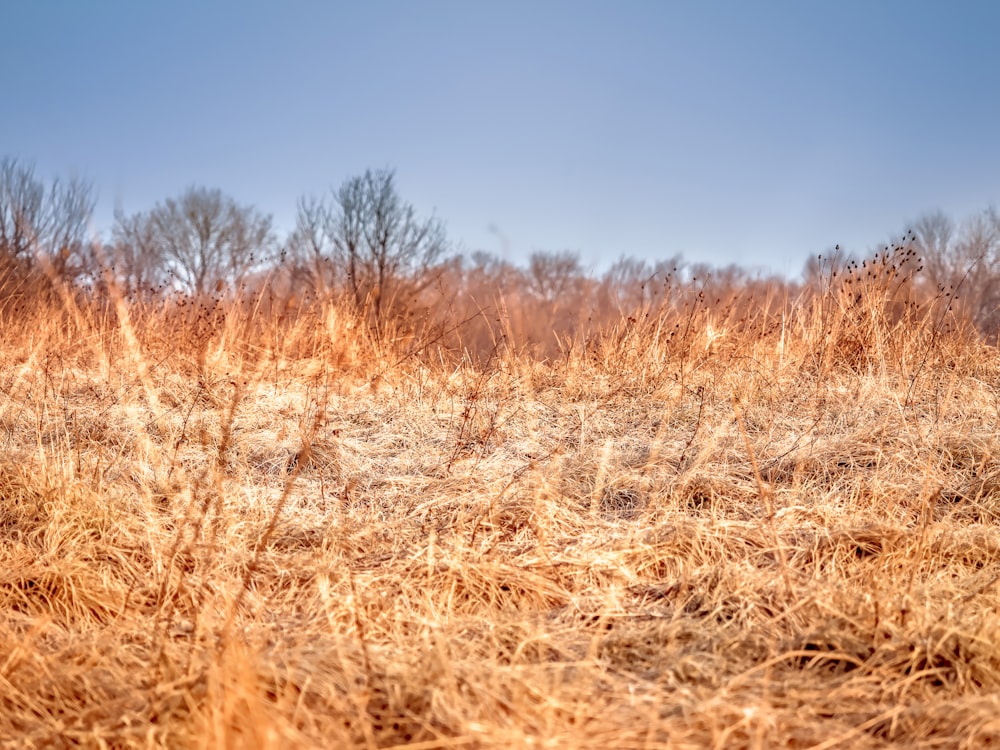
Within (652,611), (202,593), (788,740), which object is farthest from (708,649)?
(202,593)

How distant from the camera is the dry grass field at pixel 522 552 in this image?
1.47 metres

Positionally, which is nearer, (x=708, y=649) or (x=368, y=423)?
(x=708, y=649)

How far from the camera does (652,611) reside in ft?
6.81

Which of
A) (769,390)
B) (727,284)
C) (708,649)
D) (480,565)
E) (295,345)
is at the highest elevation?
(727,284)

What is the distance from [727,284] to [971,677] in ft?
15.7

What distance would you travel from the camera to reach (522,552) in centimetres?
244

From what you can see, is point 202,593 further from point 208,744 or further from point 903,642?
point 903,642

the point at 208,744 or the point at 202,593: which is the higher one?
the point at 202,593

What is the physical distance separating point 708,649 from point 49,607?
1938 mm

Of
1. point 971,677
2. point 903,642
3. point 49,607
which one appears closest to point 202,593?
point 49,607

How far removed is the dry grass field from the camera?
147 cm

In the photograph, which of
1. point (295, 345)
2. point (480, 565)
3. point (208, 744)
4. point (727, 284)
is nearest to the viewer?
point (208, 744)

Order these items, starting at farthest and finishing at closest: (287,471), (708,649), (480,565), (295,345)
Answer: (295,345) → (287,471) → (480,565) → (708,649)

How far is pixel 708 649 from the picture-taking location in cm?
180
